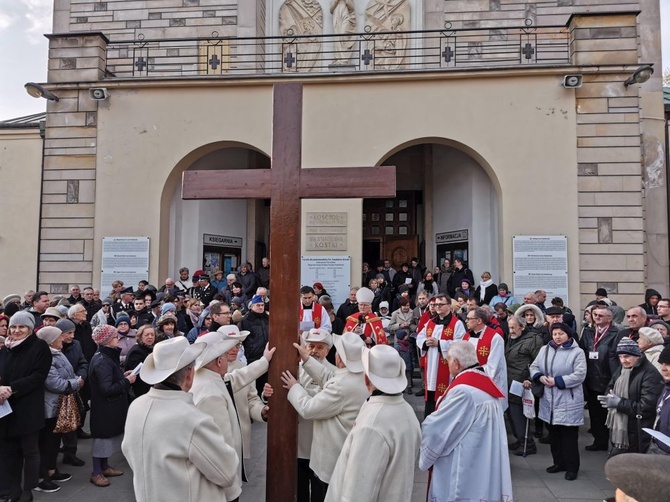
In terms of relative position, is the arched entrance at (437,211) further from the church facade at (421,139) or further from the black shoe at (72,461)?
the black shoe at (72,461)

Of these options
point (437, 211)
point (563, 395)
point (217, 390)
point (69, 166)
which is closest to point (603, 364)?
point (563, 395)

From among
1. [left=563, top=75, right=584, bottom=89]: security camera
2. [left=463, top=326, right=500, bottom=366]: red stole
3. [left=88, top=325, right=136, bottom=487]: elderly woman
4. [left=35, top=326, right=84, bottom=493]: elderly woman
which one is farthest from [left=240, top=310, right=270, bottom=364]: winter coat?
[left=563, top=75, right=584, bottom=89]: security camera

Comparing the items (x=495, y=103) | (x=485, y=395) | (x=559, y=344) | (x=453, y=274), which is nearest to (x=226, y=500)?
(x=485, y=395)

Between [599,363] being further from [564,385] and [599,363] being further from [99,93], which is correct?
[99,93]

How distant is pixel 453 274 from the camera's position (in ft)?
40.5

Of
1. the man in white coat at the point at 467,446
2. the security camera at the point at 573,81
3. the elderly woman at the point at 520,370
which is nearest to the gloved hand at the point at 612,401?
the elderly woman at the point at 520,370

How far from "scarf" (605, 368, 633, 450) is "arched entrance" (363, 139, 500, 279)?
792cm

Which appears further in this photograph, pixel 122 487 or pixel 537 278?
pixel 537 278

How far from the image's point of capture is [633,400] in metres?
4.73

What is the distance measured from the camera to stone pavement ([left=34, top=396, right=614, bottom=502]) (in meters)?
5.11

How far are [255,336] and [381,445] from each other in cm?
495

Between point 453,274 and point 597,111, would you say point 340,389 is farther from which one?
point 597,111

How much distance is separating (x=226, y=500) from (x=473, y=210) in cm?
1169

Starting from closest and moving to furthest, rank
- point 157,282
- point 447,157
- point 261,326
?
1. point 261,326
2. point 157,282
3. point 447,157
